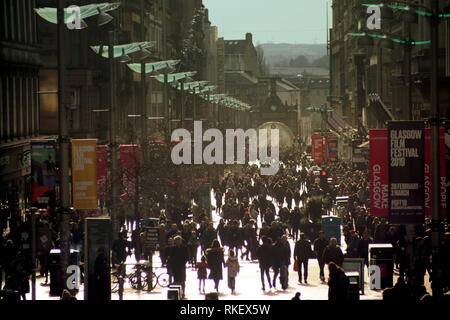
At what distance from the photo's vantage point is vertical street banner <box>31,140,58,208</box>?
1321 inches

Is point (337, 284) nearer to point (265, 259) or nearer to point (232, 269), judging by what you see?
point (232, 269)

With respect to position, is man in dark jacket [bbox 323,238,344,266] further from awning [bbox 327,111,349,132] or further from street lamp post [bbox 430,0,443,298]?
awning [bbox 327,111,349,132]

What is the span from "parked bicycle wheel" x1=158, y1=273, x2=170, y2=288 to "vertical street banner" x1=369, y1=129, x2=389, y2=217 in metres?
5.27

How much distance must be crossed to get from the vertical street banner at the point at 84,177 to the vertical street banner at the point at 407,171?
7413 mm

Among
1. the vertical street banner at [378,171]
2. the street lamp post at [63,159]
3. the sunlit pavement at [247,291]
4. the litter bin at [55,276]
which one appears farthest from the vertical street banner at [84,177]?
the vertical street banner at [378,171]

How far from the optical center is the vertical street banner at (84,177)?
32688 mm

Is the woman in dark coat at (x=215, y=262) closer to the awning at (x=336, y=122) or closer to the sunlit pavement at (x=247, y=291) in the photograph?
the sunlit pavement at (x=247, y=291)

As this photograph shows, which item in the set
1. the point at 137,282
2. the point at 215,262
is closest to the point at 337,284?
the point at 215,262

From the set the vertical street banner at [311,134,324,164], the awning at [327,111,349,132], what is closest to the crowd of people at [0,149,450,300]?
the vertical street banner at [311,134,324,164]

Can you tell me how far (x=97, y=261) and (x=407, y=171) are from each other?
6340 mm

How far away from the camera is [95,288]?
93.2 feet
